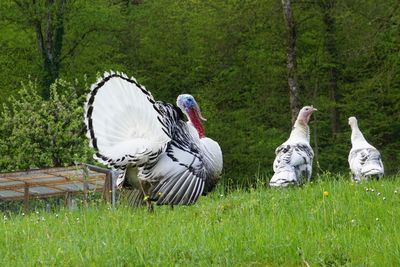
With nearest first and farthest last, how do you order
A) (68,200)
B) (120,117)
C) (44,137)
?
(120,117), (68,200), (44,137)

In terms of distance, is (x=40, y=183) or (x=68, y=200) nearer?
(x=68, y=200)

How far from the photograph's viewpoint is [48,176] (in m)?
18.6

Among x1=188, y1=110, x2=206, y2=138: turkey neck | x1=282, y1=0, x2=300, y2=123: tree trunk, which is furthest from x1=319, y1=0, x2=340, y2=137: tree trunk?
x1=188, y1=110, x2=206, y2=138: turkey neck

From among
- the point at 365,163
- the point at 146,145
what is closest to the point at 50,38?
the point at 365,163

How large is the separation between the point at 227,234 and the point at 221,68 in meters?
28.8

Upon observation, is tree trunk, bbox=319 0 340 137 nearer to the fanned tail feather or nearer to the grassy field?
the grassy field

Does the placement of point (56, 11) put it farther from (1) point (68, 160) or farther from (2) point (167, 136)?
(2) point (167, 136)

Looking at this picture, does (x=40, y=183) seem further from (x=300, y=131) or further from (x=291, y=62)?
(x=291, y=62)

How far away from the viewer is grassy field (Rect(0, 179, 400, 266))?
5961mm

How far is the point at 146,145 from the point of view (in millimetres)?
9148

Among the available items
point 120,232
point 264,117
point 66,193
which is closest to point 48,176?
A: point 66,193

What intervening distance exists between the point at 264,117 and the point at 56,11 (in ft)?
32.4

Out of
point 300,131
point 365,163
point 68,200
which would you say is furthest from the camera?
point 68,200

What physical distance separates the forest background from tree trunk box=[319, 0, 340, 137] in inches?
1.7
